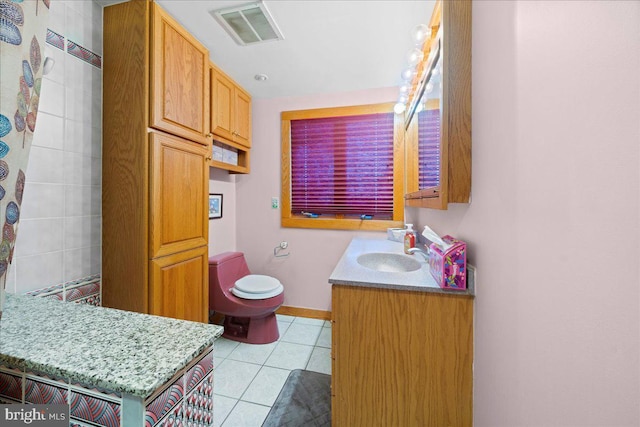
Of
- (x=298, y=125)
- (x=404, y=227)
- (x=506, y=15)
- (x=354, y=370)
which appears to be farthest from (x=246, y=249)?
(x=506, y=15)

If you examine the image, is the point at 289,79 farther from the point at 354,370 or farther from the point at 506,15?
the point at 354,370

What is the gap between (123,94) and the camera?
1308 millimetres

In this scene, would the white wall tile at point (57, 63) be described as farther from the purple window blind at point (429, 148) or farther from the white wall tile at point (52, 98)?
the purple window blind at point (429, 148)

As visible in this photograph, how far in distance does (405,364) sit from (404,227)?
4.67ft

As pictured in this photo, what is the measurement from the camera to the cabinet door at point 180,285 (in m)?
1.35

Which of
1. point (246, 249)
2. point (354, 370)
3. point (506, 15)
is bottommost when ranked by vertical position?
point (354, 370)

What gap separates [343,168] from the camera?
2445 mm

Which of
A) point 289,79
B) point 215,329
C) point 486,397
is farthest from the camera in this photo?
point 289,79

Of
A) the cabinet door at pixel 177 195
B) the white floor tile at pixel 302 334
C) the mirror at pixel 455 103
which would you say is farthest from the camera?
the white floor tile at pixel 302 334

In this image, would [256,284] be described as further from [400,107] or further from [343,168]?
[400,107]

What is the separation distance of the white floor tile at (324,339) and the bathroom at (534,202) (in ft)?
4.02

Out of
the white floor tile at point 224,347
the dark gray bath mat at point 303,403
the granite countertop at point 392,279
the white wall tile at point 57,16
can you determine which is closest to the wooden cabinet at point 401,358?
the granite countertop at point 392,279

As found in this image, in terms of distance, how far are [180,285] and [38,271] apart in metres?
0.61

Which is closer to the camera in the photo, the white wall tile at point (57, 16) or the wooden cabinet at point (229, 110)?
the white wall tile at point (57, 16)
